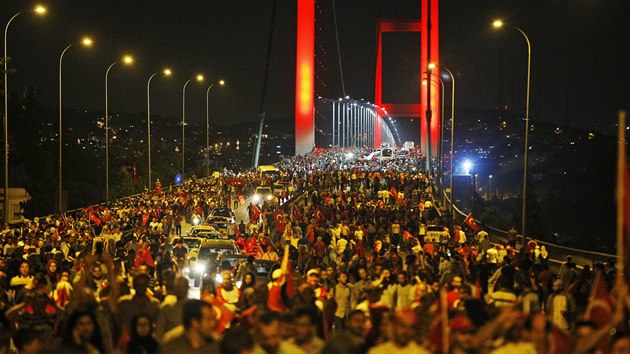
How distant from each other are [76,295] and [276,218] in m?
19.9

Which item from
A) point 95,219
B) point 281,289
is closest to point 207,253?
point 95,219

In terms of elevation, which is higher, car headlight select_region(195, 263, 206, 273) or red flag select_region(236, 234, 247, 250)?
red flag select_region(236, 234, 247, 250)

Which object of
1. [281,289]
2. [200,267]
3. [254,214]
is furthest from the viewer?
[254,214]

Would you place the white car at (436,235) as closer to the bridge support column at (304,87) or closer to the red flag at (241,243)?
the red flag at (241,243)

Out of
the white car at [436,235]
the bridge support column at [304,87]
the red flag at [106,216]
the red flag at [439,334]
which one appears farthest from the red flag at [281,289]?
the bridge support column at [304,87]

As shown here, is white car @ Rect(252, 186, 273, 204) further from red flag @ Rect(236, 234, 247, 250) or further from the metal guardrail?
red flag @ Rect(236, 234, 247, 250)

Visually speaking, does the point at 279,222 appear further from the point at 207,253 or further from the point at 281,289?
the point at 281,289

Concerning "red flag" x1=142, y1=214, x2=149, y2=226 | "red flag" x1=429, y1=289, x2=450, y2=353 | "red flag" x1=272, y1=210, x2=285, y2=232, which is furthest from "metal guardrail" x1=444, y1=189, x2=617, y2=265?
"red flag" x1=429, y1=289, x2=450, y2=353

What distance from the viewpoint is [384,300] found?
11.4 meters

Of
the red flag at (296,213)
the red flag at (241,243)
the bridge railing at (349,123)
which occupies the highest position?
the bridge railing at (349,123)

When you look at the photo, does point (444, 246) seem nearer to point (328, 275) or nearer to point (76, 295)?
point (328, 275)

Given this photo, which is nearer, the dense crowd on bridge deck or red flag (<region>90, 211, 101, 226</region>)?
the dense crowd on bridge deck

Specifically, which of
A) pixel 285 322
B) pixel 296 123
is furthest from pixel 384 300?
pixel 296 123

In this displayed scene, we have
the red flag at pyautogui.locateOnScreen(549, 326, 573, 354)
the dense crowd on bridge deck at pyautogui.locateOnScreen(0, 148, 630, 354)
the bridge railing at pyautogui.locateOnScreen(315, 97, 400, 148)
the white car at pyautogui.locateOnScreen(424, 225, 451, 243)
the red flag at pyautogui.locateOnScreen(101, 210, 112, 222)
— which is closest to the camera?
the dense crowd on bridge deck at pyautogui.locateOnScreen(0, 148, 630, 354)
